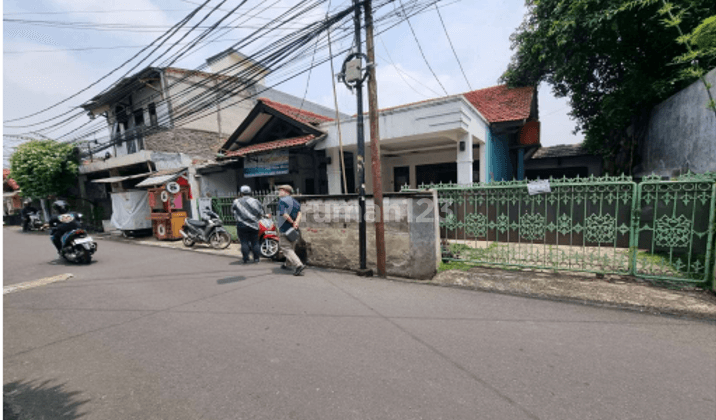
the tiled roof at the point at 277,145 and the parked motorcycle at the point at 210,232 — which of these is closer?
the parked motorcycle at the point at 210,232

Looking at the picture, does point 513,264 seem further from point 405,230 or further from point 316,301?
point 316,301

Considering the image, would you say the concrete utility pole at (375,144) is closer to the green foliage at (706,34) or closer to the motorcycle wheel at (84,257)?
the green foliage at (706,34)

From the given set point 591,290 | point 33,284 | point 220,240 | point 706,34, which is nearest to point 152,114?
point 220,240

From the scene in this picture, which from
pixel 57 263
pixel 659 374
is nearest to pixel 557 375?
pixel 659 374

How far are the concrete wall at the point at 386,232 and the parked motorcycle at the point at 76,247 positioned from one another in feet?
17.0

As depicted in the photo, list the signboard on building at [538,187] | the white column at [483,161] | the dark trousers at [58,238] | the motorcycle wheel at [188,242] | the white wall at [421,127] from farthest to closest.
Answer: the motorcycle wheel at [188,242] → the white column at [483,161] → the white wall at [421,127] → the dark trousers at [58,238] → the signboard on building at [538,187]

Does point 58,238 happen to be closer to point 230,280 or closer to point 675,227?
point 230,280

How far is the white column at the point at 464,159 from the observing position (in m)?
7.98

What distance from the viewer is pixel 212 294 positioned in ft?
15.1

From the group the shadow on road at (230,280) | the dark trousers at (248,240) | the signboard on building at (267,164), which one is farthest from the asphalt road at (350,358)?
the signboard on building at (267,164)

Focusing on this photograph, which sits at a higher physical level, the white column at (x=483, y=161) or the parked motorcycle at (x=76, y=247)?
the white column at (x=483, y=161)

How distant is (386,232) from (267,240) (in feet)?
10.3

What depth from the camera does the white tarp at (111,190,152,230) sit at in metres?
12.1

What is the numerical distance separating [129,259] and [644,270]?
34.6 feet
